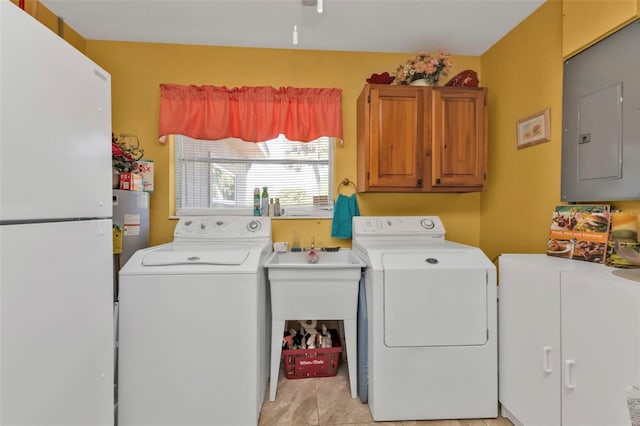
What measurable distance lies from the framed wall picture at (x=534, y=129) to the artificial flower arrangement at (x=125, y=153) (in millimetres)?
2737

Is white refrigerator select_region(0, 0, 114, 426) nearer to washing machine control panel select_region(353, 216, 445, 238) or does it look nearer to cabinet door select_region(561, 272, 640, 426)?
washing machine control panel select_region(353, 216, 445, 238)

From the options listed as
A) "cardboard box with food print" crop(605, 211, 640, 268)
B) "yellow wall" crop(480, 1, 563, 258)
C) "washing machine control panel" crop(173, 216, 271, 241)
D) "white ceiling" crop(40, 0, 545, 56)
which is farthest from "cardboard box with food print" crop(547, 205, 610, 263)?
"washing machine control panel" crop(173, 216, 271, 241)

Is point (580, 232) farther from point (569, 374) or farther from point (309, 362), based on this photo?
point (309, 362)

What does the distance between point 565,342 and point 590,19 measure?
5.50 ft

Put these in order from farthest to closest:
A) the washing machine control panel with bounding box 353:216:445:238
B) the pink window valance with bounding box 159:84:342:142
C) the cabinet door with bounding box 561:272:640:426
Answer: the pink window valance with bounding box 159:84:342:142 < the washing machine control panel with bounding box 353:216:445:238 < the cabinet door with bounding box 561:272:640:426

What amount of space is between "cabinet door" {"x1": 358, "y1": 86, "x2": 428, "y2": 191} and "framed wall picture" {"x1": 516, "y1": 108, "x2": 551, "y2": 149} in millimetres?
689

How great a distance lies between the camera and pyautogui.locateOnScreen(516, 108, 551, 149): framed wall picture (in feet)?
6.21

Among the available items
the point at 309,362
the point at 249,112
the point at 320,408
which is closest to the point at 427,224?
the point at 309,362

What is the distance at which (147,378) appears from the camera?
158 cm

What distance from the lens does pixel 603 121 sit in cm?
150

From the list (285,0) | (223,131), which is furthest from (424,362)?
(285,0)

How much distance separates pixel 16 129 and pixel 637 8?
8.10 ft

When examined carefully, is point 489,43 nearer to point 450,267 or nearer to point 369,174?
point 369,174

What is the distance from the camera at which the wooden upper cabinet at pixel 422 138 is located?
219cm
